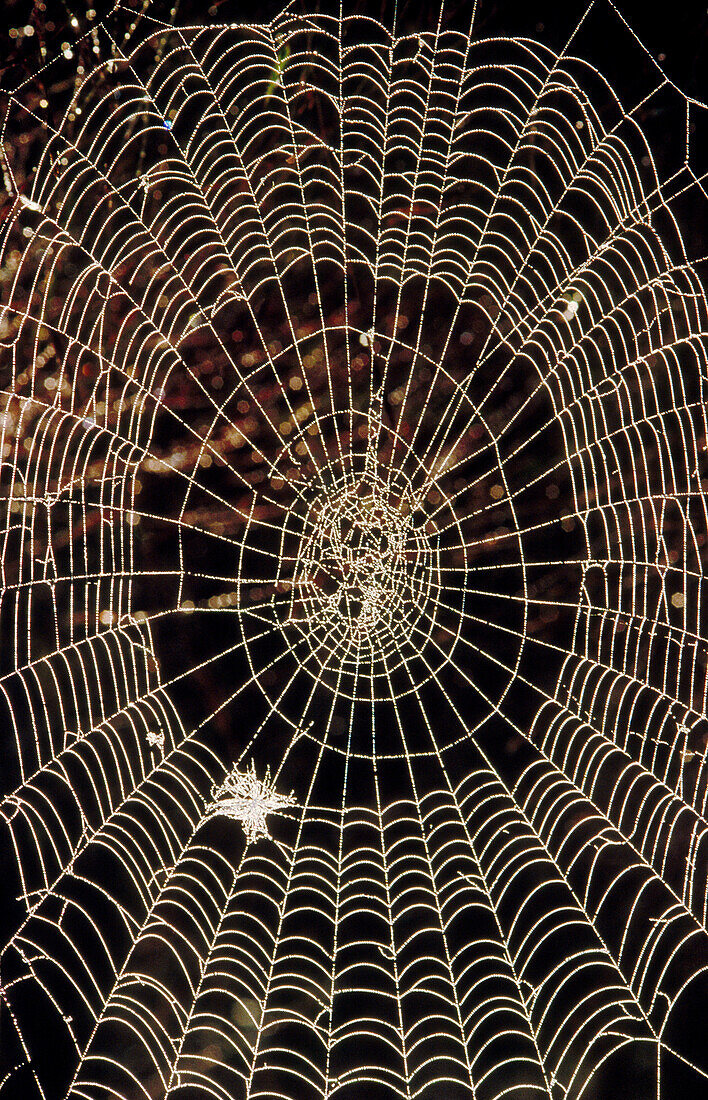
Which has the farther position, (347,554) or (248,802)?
(347,554)

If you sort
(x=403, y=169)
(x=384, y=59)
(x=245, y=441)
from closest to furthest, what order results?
(x=384, y=59), (x=403, y=169), (x=245, y=441)

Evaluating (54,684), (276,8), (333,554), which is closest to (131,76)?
(276,8)

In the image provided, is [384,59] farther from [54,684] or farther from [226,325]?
[54,684]

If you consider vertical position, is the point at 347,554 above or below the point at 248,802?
above

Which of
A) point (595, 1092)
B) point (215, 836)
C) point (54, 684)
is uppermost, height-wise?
point (54, 684)
